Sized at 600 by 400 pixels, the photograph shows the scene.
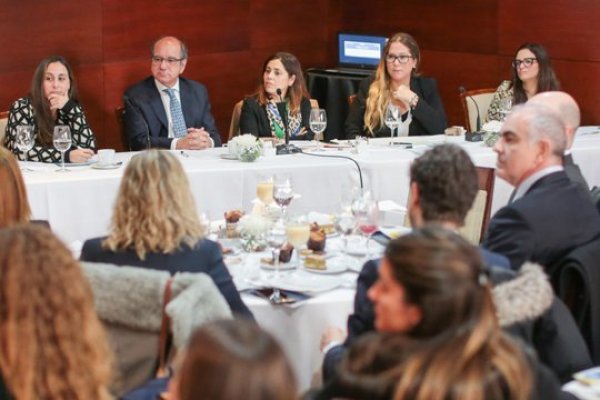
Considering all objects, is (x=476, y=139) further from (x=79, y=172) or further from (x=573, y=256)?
(x=573, y=256)

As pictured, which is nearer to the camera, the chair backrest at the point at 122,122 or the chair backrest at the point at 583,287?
the chair backrest at the point at 583,287

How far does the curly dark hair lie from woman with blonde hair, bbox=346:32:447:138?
3.11m

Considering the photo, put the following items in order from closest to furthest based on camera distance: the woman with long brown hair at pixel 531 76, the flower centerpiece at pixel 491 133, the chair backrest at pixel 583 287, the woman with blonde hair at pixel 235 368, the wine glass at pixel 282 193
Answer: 1. the woman with blonde hair at pixel 235 368
2. the chair backrest at pixel 583 287
3. the wine glass at pixel 282 193
4. the flower centerpiece at pixel 491 133
5. the woman with long brown hair at pixel 531 76

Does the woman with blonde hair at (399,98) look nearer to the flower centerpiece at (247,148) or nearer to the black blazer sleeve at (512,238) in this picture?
the flower centerpiece at (247,148)

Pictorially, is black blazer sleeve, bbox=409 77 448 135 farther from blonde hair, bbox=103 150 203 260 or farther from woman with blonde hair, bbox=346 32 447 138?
blonde hair, bbox=103 150 203 260

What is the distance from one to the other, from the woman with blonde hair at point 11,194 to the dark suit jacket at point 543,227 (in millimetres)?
1492

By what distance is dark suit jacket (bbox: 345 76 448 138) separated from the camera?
5992mm

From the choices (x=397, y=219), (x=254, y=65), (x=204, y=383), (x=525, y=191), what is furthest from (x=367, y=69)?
(x=204, y=383)

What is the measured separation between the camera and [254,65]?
7.67 m

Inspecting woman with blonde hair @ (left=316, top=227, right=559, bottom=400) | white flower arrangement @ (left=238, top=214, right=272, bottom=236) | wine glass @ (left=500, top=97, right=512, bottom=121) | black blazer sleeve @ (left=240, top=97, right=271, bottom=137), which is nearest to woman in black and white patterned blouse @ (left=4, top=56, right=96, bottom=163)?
black blazer sleeve @ (left=240, top=97, right=271, bottom=137)

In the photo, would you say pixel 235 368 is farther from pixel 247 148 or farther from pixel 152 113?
pixel 152 113

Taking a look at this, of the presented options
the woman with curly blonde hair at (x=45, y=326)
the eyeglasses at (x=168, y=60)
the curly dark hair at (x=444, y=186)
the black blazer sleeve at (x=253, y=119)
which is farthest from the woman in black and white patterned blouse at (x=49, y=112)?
the woman with curly blonde hair at (x=45, y=326)

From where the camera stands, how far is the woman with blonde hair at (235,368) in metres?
1.45

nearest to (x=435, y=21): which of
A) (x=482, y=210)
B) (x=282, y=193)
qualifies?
(x=482, y=210)
